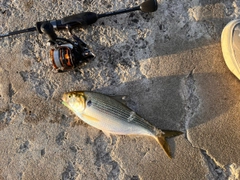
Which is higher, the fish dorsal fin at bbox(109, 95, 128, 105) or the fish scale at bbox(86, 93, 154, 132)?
the fish dorsal fin at bbox(109, 95, 128, 105)

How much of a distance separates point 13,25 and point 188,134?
7.00 ft

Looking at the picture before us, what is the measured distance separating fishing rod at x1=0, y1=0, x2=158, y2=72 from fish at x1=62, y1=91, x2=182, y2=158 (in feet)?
1.04

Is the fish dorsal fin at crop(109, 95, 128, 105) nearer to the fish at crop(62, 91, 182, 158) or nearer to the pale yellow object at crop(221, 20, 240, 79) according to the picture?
the fish at crop(62, 91, 182, 158)

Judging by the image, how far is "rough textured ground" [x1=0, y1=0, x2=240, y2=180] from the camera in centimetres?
267

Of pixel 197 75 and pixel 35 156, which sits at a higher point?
pixel 197 75

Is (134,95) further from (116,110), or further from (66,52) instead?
(66,52)

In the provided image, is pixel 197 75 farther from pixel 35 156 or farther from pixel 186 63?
pixel 35 156

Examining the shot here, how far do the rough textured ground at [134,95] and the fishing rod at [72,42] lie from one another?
127 millimetres

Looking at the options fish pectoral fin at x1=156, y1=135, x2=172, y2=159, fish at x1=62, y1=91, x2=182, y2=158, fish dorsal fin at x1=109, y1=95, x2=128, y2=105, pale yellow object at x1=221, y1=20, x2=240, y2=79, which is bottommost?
fish pectoral fin at x1=156, y1=135, x2=172, y2=159

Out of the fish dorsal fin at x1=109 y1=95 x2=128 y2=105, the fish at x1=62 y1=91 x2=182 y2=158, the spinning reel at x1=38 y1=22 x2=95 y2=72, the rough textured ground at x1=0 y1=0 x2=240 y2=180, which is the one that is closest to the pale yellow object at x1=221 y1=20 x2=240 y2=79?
the rough textured ground at x1=0 y1=0 x2=240 y2=180

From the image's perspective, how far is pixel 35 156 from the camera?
9.25ft

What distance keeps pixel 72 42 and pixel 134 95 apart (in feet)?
2.60

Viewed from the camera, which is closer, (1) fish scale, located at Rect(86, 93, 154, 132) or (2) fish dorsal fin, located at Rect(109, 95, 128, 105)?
(1) fish scale, located at Rect(86, 93, 154, 132)

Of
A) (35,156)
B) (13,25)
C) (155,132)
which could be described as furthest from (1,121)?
(155,132)
